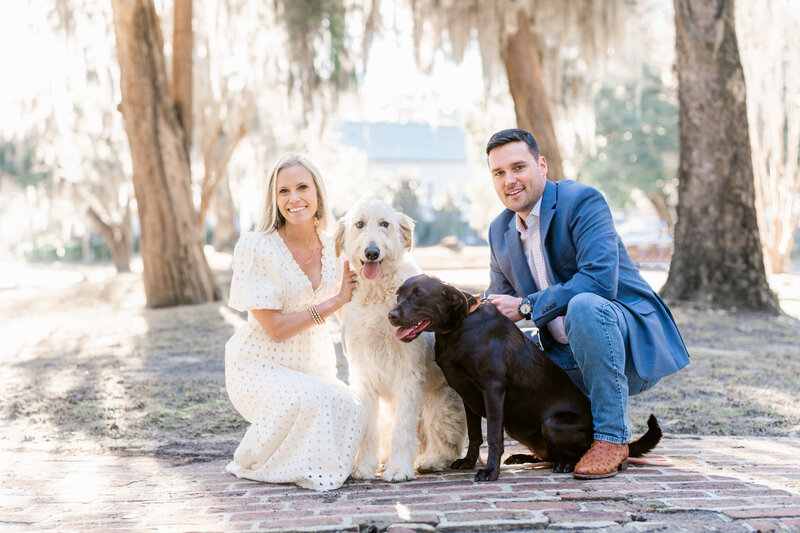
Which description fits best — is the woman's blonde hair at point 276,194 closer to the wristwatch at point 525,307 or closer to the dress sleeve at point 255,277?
the dress sleeve at point 255,277

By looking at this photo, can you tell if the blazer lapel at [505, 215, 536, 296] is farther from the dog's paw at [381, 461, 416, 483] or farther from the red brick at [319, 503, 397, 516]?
the red brick at [319, 503, 397, 516]

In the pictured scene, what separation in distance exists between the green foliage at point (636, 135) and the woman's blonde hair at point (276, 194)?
22.2m

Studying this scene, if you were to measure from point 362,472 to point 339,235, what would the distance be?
1.17 meters

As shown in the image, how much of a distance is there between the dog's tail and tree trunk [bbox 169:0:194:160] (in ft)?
28.2

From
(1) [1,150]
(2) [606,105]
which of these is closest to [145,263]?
(1) [1,150]

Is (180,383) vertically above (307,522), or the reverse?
(307,522)

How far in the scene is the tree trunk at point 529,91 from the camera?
916cm

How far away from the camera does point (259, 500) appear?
2799 mm

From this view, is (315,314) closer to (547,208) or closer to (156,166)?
(547,208)

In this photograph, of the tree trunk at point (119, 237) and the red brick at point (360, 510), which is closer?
the red brick at point (360, 510)

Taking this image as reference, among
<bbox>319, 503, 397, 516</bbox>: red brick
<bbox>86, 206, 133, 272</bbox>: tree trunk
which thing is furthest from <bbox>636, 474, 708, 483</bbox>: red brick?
<bbox>86, 206, 133, 272</bbox>: tree trunk

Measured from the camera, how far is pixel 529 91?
366 inches

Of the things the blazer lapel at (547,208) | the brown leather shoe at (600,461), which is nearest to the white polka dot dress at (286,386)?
the brown leather shoe at (600,461)

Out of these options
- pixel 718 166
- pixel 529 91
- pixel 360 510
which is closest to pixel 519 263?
pixel 360 510
